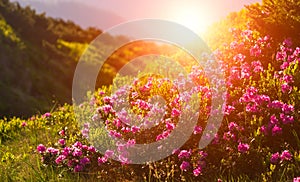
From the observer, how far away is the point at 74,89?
2562 cm

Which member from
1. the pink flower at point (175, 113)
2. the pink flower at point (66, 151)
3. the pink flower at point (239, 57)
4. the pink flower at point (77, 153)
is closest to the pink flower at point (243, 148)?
the pink flower at point (175, 113)

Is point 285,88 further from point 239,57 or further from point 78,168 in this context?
point 78,168

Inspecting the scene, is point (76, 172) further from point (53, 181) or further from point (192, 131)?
point (192, 131)

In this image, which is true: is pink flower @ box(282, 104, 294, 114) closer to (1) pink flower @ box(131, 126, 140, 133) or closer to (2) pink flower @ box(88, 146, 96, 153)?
(1) pink flower @ box(131, 126, 140, 133)

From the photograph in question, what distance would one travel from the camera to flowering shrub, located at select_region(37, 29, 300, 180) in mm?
6805

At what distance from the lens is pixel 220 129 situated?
750 centimetres

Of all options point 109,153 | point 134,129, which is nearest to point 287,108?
point 134,129

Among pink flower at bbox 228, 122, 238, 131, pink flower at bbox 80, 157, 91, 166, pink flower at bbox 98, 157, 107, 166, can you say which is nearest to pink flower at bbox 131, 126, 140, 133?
pink flower at bbox 98, 157, 107, 166

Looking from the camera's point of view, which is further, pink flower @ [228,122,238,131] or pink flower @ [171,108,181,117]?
pink flower @ [171,108,181,117]

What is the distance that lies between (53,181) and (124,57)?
29703mm

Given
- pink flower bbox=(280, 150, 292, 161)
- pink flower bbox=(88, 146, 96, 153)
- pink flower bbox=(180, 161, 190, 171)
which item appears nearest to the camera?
pink flower bbox=(280, 150, 292, 161)

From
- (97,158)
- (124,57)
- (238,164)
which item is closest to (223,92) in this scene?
(238,164)

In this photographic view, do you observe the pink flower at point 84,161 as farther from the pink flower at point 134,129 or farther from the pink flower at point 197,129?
the pink flower at point 197,129

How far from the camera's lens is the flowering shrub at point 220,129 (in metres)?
6.80
